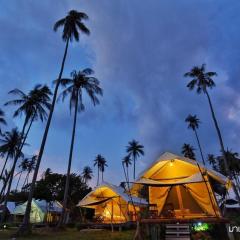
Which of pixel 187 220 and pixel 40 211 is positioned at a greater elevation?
pixel 40 211

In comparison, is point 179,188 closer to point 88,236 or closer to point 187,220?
point 187,220

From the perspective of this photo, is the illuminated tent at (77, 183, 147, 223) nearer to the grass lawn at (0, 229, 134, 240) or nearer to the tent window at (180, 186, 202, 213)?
the grass lawn at (0, 229, 134, 240)

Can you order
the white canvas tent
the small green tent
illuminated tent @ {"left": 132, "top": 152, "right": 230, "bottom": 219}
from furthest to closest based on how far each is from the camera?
the small green tent < the white canvas tent < illuminated tent @ {"left": 132, "top": 152, "right": 230, "bottom": 219}

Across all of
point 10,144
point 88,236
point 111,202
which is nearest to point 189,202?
point 88,236

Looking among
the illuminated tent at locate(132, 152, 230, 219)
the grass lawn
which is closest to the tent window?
the illuminated tent at locate(132, 152, 230, 219)

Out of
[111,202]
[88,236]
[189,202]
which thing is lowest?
[88,236]

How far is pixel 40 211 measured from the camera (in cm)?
4125

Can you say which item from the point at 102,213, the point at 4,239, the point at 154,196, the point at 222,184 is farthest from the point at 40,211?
the point at 222,184

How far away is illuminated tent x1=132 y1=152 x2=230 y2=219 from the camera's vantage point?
13.5 metres

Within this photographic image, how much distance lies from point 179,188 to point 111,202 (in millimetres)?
13804

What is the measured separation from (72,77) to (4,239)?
17.5 meters

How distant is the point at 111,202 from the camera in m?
27.3

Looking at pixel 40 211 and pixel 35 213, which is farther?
pixel 35 213

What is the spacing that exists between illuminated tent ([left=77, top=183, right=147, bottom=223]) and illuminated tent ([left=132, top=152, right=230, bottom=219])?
10367 mm
